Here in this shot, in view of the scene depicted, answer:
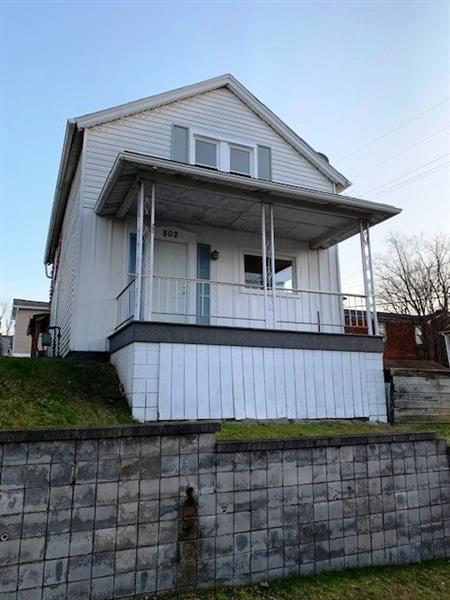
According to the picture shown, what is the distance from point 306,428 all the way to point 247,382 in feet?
3.45

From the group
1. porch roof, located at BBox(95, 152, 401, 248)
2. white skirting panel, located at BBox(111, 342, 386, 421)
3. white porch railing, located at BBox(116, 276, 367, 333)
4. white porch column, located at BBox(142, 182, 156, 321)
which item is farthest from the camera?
white porch railing, located at BBox(116, 276, 367, 333)

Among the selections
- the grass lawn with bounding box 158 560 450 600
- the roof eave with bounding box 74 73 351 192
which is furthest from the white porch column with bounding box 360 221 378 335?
the grass lawn with bounding box 158 560 450 600

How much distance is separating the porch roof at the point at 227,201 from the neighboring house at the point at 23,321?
1524cm

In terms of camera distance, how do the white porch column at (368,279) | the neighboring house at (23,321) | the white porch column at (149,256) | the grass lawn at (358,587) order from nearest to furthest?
the grass lawn at (358,587), the white porch column at (149,256), the white porch column at (368,279), the neighboring house at (23,321)

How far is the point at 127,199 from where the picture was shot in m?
7.43

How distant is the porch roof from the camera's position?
6680mm

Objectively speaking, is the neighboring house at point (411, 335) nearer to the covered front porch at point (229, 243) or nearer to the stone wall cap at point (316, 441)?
the covered front porch at point (229, 243)

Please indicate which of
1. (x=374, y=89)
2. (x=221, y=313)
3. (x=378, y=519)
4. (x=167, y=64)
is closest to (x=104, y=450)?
(x=378, y=519)

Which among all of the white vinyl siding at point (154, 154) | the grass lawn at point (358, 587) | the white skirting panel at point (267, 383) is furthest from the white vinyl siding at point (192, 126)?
the grass lawn at point (358, 587)

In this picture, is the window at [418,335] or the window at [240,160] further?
the window at [418,335]

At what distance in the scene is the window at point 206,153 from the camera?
9523 millimetres

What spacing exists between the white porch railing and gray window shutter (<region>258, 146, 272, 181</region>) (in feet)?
9.14

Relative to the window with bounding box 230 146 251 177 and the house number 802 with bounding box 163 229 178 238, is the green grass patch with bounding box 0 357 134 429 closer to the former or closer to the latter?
the house number 802 with bounding box 163 229 178 238

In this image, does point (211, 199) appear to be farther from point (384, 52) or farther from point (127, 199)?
point (384, 52)
